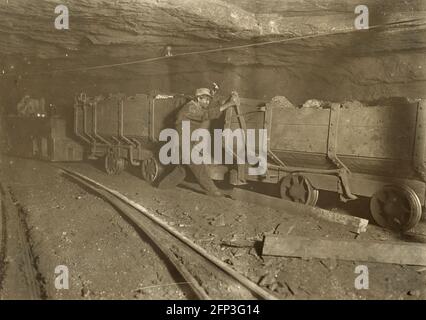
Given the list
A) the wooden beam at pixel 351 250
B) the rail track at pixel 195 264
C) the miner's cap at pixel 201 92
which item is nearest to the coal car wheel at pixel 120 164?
the miner's cap at pixel 201 92

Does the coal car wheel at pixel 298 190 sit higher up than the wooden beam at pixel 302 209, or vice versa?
the coal car wheel at pixel 298 190

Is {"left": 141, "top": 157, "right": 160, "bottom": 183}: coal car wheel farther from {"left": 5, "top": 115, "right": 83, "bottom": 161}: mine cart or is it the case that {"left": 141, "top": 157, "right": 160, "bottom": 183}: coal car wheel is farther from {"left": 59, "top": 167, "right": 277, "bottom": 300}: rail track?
{"left": 5, "top": 115, "right": 83, "bottom": 161}: mine cart

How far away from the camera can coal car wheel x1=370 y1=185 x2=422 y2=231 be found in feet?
16.8

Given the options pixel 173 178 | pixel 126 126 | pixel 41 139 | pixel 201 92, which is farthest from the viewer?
pixel 41 139

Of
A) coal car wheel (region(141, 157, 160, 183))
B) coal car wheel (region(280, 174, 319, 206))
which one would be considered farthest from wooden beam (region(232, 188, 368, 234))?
coal car wheel (region(141, 157, 160, 183))

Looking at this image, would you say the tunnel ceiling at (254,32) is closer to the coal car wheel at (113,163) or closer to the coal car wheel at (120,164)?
the coal car wheel at (113,163)

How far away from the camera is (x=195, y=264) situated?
4.24m

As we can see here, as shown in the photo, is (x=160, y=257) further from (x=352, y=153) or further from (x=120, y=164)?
(x=120, y=164)

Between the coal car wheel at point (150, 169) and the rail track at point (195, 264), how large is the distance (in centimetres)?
255

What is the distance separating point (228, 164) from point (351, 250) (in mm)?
3548

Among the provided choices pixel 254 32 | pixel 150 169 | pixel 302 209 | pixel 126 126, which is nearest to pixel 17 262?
pixel 302 209

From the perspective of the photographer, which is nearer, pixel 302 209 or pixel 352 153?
pixel 352 153

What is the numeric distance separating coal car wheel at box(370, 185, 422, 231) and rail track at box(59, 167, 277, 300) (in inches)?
114

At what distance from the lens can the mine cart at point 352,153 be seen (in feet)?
16.5
